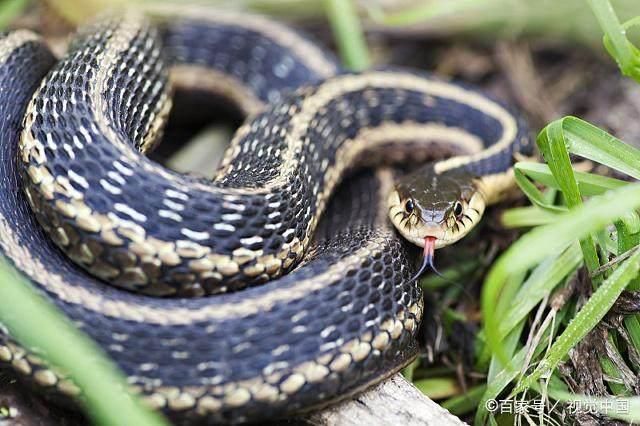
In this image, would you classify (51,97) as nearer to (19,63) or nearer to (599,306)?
(19,63)

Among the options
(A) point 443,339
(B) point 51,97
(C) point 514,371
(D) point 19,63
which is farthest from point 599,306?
(D) point 19,63

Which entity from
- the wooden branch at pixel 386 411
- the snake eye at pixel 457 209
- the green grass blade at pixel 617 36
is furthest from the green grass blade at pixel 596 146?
the wooden branch at pixel 386 411

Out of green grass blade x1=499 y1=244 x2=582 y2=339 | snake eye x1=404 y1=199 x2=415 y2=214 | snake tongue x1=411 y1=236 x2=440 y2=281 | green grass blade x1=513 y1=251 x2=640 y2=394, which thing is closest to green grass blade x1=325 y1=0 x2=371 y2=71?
snake eye x1=404 y1=199 x2=415 y2=214

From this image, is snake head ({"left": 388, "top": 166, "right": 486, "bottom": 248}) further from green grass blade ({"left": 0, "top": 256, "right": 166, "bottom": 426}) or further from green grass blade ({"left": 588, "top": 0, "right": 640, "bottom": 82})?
green grass blade ({"left": 0, "top": 256, "right": 166, "bottom": 426})

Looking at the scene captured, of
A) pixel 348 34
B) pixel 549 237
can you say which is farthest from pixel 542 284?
pixel 348 34

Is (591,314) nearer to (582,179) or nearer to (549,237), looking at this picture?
(582,179)
